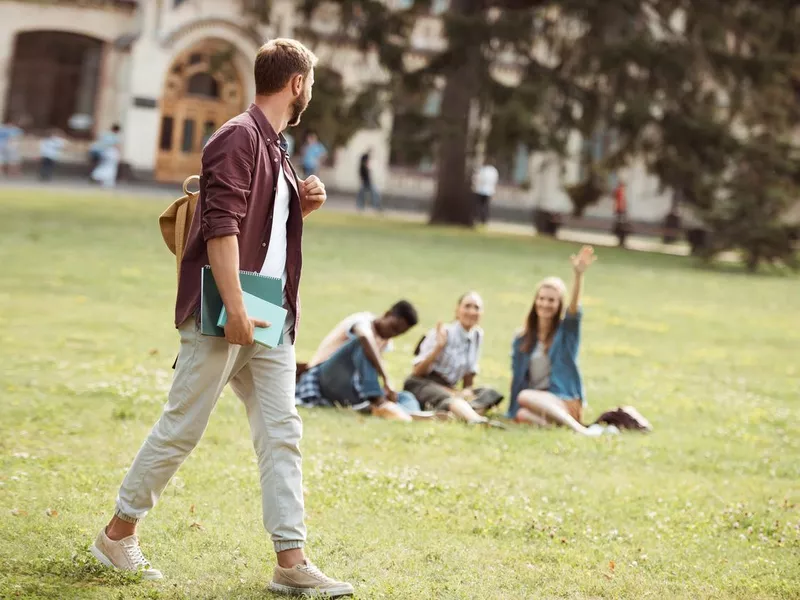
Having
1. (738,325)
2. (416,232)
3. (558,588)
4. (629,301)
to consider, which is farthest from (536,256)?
(558,588)

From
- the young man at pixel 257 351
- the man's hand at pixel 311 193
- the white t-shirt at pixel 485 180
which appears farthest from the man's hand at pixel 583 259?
the white t-shirt at pixel 485 180

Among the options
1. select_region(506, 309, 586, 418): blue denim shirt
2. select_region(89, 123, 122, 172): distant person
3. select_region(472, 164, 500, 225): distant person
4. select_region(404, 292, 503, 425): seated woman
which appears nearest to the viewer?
select_region(506, 309, 586, 418): blue denim shirt

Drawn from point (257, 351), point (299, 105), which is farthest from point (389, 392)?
point (299, 105)

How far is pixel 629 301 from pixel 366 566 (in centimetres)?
1575

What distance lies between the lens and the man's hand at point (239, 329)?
5109 mm

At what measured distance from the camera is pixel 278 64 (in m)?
5.31

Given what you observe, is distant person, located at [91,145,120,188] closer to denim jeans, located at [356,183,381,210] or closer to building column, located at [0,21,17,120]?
building column, located at [0,21,17,120]

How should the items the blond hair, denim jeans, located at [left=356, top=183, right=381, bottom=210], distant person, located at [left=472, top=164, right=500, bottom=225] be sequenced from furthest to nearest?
denim jeans, located at [left=356, top=183, right=381, bottom=210]
distant person, located at [left=472, top=164, right=500, bottom=225]
the blond hair

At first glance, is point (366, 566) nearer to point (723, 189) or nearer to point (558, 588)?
point (558, 588)

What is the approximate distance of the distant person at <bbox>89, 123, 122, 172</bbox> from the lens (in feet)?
131

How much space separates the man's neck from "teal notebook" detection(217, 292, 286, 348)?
2.34ft

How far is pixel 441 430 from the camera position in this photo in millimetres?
9984

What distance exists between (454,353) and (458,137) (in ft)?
69.0

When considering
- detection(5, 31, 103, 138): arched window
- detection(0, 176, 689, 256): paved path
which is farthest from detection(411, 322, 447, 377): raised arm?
detection(5, 31, 103, 138): arched window
